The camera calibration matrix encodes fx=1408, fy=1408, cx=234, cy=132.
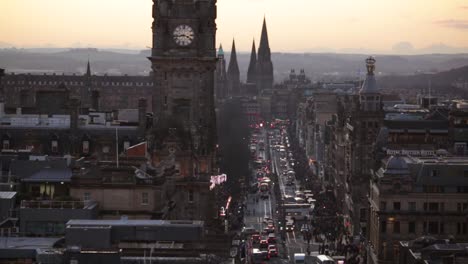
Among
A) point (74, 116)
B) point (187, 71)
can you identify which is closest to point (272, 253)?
point (187, 71)

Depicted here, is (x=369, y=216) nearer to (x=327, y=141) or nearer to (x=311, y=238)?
(x=311, y=238)

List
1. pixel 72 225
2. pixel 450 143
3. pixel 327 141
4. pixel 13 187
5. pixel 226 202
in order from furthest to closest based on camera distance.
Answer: pixel 327 141 → pixel 226 202 → pixel 450 143 → pixel 13 187 → pixel 72 225

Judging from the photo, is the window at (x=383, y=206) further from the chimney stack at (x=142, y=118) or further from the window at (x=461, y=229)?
the chimney stack at (x=142, y=118)

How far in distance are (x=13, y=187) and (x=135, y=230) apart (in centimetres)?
1827

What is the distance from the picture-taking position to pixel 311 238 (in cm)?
12912

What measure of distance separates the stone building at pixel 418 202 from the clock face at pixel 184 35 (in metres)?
18.4

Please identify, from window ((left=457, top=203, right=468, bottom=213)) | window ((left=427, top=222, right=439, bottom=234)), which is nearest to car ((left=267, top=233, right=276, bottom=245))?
window ((left=427, top=222, right=439, bottom=234))

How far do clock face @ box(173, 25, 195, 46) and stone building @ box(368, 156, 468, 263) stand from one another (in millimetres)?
18441

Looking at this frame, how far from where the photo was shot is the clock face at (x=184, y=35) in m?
106

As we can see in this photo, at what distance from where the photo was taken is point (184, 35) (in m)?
106

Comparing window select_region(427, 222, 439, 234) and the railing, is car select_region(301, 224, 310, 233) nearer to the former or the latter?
window select_region(427, 222, 439, 234)

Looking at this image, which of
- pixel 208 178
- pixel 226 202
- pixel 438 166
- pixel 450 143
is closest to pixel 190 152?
pixel 208 178

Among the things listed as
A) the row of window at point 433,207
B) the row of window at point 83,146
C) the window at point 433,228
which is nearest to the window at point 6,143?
the row of window at point 83,146

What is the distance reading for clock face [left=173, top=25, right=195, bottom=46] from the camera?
106 metres
